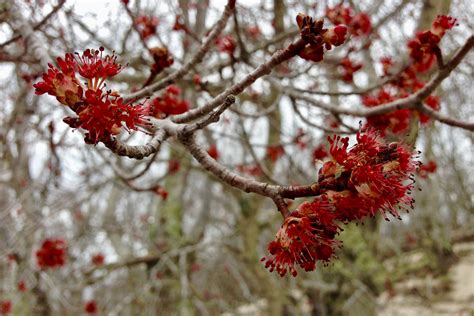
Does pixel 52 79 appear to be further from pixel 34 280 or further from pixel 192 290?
pixel 192 290

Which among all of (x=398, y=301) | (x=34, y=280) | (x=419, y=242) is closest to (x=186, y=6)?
(x=34, y=280)

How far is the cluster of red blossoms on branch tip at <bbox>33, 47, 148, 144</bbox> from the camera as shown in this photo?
1.11m

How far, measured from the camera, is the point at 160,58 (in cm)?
193

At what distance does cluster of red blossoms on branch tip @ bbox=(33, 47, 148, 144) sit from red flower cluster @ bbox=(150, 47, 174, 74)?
677mm

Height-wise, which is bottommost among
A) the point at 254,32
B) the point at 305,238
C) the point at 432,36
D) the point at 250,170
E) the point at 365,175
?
the point at 305,238

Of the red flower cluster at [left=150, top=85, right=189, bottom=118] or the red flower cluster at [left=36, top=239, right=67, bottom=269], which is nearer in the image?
the red flower cluster at [left=150, top=85, right=189, bottom=118]

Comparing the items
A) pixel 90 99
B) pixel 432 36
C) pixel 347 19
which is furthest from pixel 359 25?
pixel 90 99

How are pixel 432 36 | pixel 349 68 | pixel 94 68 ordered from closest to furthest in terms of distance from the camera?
1. pixel 94 68
2. pixel 432 36
3. pixel 349 68

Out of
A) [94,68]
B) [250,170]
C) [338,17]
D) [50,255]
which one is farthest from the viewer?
[250,170]

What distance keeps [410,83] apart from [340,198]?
1749 millimetres

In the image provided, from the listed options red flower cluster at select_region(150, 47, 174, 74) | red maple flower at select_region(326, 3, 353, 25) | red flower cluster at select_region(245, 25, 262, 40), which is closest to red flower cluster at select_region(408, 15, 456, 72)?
red maple flower at select_region(326, 3, 353, 25)

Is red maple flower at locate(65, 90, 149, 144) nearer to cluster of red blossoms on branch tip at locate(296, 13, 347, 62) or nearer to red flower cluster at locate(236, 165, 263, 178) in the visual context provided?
cluster of red blossoms on branch tip at locate(296, 13, 347, 62)

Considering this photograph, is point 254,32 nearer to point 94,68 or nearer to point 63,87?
point 94,68

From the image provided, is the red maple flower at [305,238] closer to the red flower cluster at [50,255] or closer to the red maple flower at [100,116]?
the red maple flower at [100,116]
